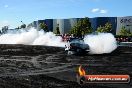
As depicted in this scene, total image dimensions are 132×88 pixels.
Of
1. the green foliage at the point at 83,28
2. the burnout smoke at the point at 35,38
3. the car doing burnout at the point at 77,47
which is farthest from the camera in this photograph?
the green foliage at the point at 83,28

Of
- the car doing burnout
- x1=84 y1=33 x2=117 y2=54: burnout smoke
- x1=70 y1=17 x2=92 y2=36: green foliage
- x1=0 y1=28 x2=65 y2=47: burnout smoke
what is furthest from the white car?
x1=70 y1=17 x2=92 y2=36: green foliage

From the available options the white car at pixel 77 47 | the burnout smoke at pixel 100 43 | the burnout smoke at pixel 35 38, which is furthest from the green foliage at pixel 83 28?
the white car at pixel 77 47

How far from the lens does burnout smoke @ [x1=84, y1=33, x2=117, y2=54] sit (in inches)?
1233

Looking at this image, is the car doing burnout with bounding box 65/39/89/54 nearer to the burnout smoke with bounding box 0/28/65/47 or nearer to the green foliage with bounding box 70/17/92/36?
the burnout smoke with bounding box 0/28/65/47

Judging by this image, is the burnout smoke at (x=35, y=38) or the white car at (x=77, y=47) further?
the burnout smoke at (x=35, y=38)

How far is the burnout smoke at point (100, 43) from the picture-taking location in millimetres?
31328

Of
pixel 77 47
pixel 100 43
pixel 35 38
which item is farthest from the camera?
pixel 35 38

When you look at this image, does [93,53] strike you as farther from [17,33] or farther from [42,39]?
[17,33]

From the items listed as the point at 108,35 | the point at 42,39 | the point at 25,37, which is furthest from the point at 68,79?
the point at 25,37

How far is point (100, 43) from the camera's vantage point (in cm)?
3189

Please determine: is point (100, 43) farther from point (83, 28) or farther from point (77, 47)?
point (83, 28)

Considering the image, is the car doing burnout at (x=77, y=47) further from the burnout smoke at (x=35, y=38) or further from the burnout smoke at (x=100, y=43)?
the burnout smoke at (x=35, y=38)

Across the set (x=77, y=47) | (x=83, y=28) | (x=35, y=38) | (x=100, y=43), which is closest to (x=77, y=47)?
(x=77, y=47)

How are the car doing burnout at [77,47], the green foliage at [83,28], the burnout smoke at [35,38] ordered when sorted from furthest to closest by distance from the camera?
the green foliage at [83,28] → the burnout smoke at [35,38] → the car doing burnout at [77,47]
